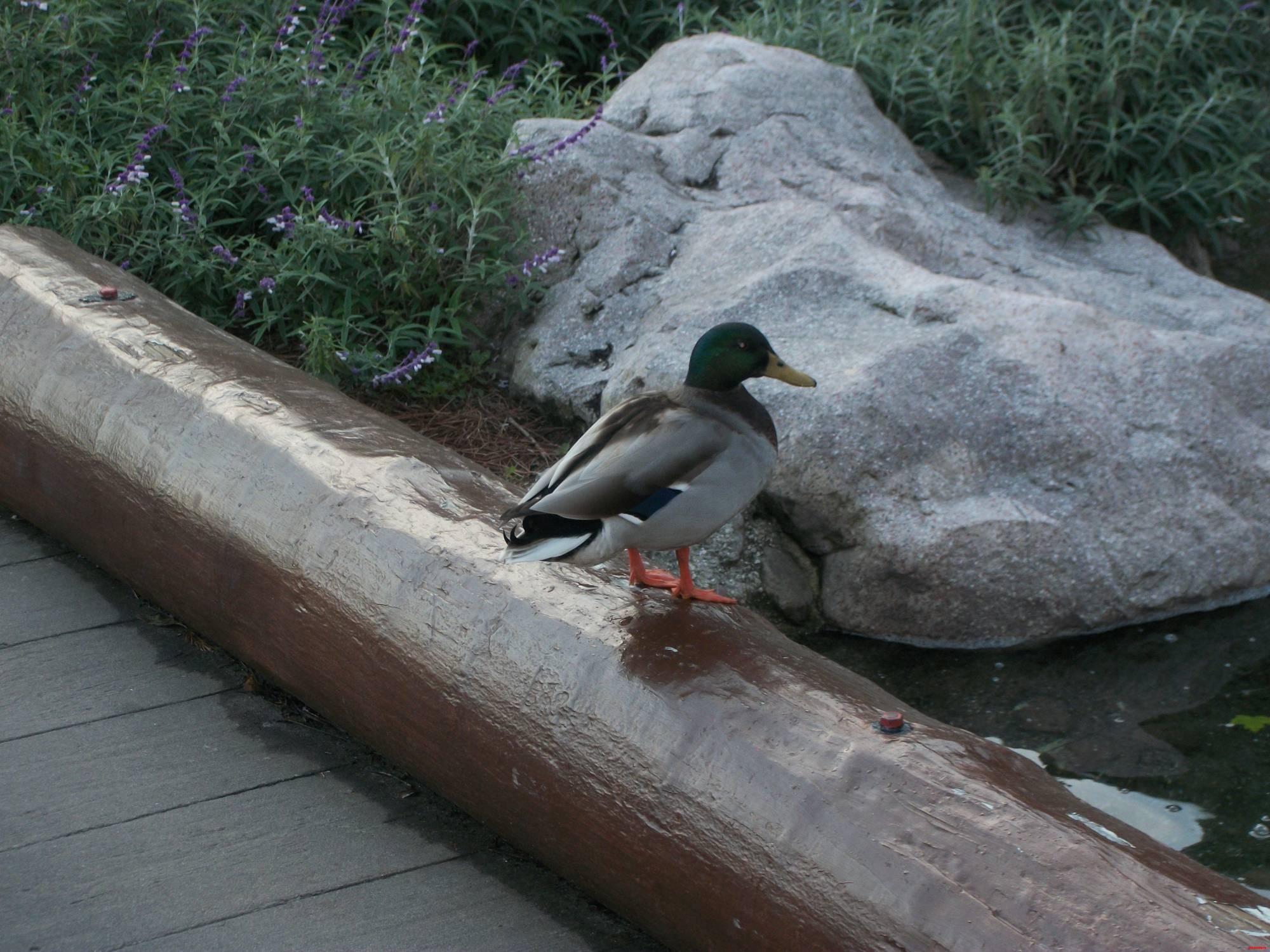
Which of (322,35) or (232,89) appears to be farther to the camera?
(322,35)

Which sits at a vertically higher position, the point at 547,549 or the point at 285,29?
the point at 285,29

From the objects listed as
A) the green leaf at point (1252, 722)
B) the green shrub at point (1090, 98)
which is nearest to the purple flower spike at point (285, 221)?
the green shrub at point (1090, 98)

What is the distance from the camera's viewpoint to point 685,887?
1.96m

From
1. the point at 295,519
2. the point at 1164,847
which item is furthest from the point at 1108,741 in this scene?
the point at 295,519

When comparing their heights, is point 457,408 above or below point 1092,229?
below

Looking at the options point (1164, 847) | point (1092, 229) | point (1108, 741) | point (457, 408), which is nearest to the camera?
point (1164, 847)

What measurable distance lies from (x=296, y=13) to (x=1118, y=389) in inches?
145

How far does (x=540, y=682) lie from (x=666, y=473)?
1.38 feet

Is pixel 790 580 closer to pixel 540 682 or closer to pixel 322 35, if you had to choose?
pixel 540 682

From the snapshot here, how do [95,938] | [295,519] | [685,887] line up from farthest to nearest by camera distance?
[295,519]
[95,938]
[685,887]

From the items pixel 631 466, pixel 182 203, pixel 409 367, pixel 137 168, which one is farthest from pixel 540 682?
pixel 137 168

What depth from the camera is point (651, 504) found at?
211 centimetres

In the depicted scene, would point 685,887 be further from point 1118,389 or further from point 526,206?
point 526,206

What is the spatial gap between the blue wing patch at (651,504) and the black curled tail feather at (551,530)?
0.19ft
